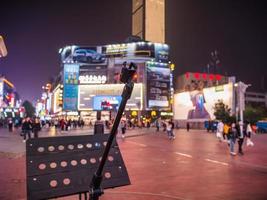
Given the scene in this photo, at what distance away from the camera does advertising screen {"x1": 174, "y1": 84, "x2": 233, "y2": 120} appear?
72.8 m

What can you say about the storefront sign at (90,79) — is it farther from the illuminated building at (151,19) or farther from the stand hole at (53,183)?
the stand hole at (53,183)

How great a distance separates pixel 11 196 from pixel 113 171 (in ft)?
15.1

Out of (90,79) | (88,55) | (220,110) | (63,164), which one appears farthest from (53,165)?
(88,55)

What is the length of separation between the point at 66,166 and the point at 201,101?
263 ft

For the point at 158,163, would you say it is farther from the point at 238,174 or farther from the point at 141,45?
the point at 141,45

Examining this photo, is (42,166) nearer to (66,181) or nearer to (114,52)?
(66,181)

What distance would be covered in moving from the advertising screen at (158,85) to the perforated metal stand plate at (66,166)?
115011 millimetres

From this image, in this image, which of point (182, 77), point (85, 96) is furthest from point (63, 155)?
point (182, 77)

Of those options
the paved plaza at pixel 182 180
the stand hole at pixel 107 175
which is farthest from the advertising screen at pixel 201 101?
the stand hole at pixel 107 175

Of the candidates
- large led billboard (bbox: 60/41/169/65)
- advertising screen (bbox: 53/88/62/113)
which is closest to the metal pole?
large led billboard (bbox: 60/41/169/65)

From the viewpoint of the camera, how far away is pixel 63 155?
13.3 ft

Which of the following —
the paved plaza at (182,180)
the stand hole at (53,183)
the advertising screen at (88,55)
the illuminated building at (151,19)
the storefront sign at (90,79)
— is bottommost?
the paved plaza at (182,180)

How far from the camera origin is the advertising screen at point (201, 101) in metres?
72.8

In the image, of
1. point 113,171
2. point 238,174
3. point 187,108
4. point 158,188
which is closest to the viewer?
point 113,171
